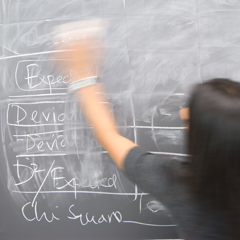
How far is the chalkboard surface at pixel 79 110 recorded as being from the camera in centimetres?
110

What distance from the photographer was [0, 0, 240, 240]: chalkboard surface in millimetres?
1097

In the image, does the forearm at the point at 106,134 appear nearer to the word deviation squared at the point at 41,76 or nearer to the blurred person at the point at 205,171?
the blurred person at the point at 205,171

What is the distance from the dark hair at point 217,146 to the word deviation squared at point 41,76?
0.74 m

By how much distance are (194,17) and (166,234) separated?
39.3 inches

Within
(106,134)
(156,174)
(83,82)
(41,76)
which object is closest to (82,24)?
(41,76)

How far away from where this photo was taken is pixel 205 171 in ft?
1.79

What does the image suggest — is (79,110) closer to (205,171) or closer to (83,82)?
(83,82)

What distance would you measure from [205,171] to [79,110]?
2.37 ft

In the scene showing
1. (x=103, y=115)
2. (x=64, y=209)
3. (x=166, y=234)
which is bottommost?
(x=166, y=234)

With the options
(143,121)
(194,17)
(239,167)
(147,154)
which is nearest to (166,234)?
(143,121)

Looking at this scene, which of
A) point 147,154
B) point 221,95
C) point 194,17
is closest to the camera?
point 221,95

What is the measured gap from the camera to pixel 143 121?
1124 millimetres

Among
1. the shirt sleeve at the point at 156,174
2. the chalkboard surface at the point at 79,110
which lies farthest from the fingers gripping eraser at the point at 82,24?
the shirt sleeve at the point at 156,174

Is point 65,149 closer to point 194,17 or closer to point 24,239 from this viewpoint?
point 24,239
